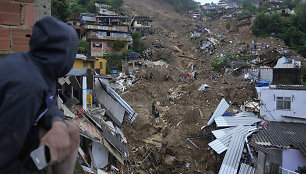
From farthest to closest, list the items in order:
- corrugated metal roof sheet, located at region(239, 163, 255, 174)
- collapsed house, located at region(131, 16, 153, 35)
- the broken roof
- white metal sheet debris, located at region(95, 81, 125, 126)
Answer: collapsed house, located at region(131, 16, 153, 35) < the broken roof < white metal sheet debris, located at region(95, 81, 125, 126) < corrugated metal roof sheet, located at region(239, 163, 255, 174)

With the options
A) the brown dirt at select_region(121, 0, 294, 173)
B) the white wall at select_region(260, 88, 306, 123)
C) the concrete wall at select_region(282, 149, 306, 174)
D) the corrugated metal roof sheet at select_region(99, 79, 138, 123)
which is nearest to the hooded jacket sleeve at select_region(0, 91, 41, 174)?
the concrete wall at select_region(282, 149, 306, 174)

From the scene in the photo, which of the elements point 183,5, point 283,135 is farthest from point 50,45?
point 183,5

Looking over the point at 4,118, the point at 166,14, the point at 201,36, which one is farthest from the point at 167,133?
the point at 166,14

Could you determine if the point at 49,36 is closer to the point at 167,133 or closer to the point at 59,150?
the point at 59,150

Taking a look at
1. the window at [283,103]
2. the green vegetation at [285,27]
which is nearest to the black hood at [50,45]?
the window at [283,103]

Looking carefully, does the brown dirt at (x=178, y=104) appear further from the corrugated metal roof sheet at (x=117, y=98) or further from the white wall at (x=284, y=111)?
the white wall at (x=284, y=111)

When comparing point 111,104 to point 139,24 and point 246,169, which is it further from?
point 139,24

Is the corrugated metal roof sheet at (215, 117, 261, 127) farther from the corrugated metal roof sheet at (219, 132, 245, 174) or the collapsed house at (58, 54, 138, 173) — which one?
the collapsed house at (58, 54, 138, 173)
